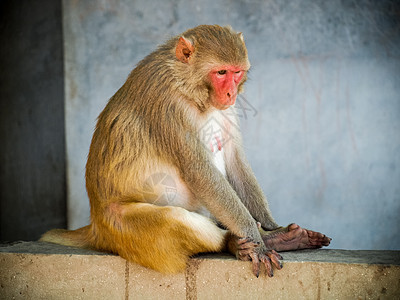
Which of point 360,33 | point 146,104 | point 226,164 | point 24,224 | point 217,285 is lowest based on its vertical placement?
point 24,224

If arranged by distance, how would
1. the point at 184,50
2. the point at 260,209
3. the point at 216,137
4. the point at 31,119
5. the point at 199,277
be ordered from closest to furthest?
1. the point at 199,277
2. the point at 184,50
3. the point at 216,137
4. the point at 260,209
5. the point at 31,119

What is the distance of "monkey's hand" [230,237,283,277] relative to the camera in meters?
2.90

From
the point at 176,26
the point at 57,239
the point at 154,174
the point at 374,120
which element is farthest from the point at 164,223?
the point at 374,120

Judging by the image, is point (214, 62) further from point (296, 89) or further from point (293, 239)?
point (296, 89)

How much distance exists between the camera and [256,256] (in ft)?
9.62

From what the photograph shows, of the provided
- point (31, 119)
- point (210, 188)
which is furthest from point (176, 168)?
point (31, 119)

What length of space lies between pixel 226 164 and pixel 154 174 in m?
0.72

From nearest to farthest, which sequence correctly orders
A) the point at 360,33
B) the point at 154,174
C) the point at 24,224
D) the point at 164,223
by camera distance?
the point at 164,223, the point at 154,174, the point at 360,33, the point at 24,224

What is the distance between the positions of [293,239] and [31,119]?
4.19m

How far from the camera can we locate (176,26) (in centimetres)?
587

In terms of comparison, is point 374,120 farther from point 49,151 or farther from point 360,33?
point 49,151

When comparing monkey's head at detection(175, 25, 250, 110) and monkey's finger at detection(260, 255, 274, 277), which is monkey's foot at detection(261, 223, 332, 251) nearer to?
monkey's finger at detection(260, 255, 274, 277)

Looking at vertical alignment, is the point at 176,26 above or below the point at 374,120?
above

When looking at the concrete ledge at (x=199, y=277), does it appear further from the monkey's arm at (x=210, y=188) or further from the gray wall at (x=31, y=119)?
the gray wall at (x=31, y=119)
